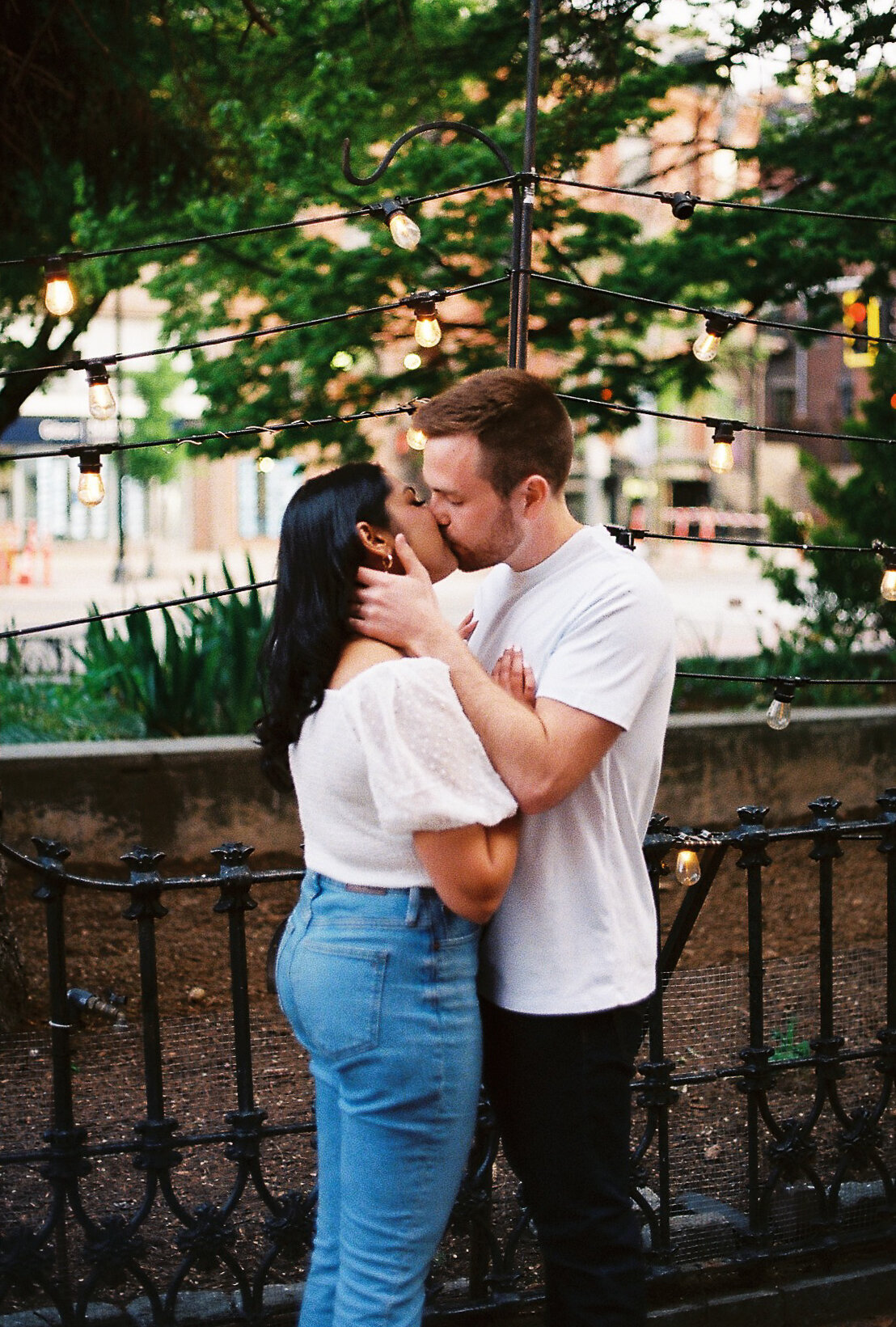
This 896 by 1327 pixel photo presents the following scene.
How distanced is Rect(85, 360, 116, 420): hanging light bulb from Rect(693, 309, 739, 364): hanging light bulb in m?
1.53

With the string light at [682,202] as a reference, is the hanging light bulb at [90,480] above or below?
below

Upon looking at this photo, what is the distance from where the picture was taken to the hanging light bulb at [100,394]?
3.35 metres

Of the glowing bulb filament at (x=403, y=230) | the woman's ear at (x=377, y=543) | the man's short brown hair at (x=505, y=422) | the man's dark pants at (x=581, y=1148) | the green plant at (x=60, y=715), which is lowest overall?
the man's dark pants at (x=581, y=1148)

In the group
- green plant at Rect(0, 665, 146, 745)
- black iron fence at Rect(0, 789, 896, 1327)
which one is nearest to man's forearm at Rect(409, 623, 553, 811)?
black iron fence at Rect(0, 789, 896, 1327)

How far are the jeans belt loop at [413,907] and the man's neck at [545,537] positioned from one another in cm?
61

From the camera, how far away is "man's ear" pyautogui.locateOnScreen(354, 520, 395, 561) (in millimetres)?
1953

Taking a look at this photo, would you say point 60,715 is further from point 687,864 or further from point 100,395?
point 687,864

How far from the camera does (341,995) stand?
1918 millimetres

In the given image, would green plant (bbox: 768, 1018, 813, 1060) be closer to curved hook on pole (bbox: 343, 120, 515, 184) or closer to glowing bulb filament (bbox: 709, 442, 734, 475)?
glowing bulb filament (bbox: 709, 442, 734, 475)

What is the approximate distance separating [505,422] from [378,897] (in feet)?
2.52

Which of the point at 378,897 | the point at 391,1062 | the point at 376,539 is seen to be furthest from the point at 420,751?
the point at 391,1062

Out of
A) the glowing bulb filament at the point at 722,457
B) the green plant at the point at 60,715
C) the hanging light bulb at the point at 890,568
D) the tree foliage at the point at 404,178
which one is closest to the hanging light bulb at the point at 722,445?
the glowing bulb filament at the point at 722,457

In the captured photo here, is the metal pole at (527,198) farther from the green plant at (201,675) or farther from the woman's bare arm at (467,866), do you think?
the green plant at (201,675)

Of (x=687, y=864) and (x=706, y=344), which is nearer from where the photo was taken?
(x=687, y=864)
